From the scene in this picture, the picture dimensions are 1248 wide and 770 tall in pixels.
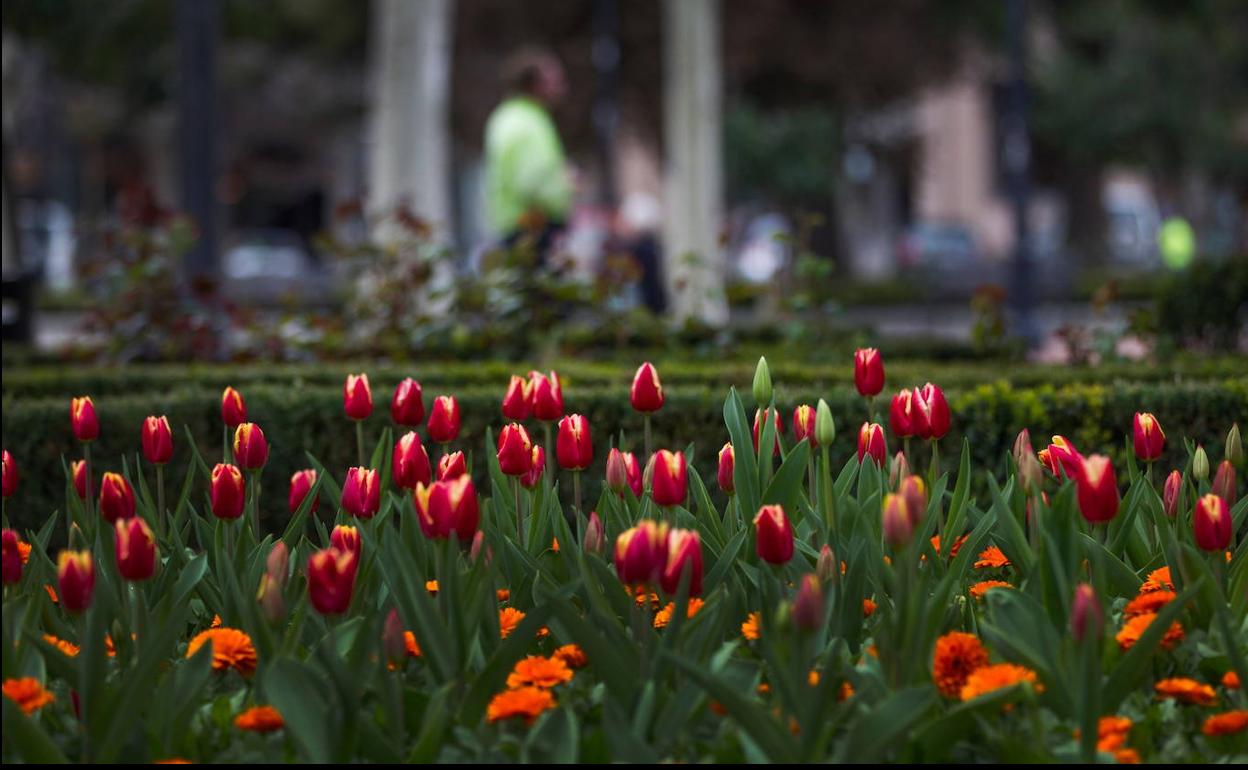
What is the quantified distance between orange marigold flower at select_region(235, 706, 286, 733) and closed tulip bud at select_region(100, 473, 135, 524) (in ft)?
1.97

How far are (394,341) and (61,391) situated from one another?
6.10 feet

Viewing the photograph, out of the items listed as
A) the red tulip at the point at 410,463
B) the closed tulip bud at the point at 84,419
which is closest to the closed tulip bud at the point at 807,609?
the red tulip at the point at 410,463

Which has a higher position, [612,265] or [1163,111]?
[1163,111]

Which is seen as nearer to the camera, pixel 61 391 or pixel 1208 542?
pixel 1208 542

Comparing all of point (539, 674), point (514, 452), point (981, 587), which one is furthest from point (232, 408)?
point (981, 587)

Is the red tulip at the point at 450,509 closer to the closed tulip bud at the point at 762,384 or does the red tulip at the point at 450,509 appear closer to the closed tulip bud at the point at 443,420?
the closed tulip bud at the point at 443,420

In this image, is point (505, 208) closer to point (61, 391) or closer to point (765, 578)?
point (61, 391)

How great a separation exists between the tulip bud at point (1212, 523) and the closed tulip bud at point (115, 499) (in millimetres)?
1700

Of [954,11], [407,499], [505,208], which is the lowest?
[407,499]

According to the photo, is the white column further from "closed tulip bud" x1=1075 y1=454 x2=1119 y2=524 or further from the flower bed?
"closed tulip bud" x1=1075 y1=454 x2=1119 y2=524

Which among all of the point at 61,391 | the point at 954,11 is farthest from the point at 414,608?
the point at 954,11

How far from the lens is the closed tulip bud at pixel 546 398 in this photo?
3.54 m

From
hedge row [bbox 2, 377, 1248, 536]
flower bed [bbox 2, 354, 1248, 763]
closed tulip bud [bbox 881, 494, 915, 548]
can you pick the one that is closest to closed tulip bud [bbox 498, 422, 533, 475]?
flower bed [bbox 2, 354, 1248, 763]

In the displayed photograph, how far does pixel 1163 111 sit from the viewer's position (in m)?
40.2
